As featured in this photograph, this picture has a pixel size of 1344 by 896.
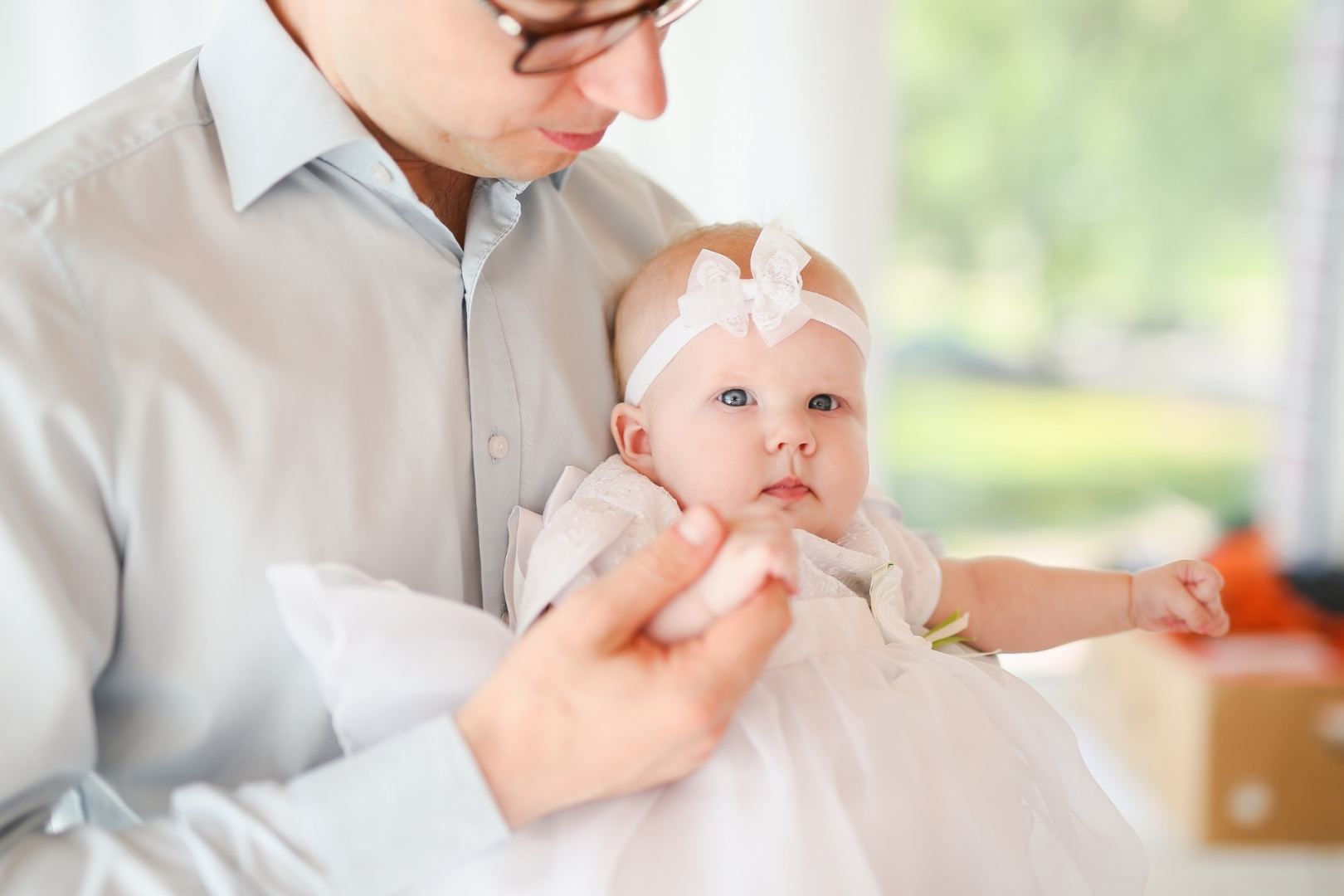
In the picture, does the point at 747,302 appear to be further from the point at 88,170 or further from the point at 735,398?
the point at 88,170

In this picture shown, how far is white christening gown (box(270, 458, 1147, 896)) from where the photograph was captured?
908 mm

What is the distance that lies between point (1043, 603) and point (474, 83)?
102 centimetres

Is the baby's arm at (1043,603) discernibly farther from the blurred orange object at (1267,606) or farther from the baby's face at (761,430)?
the blurred orange object at (1267,606)

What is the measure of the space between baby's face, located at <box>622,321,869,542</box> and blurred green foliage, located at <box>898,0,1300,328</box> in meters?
3.48

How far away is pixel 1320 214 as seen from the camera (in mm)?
3439

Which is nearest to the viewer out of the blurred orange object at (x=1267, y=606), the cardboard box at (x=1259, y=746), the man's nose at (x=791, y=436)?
the man's nose at (x=791, y=436)

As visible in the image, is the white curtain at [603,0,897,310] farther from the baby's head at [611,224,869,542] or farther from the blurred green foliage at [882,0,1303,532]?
the blurred green foliage at [882,0,1303,532]

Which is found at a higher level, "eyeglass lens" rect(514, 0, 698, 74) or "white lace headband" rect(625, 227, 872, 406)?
"eyeglass lens" rect(514, 0, 698, 74)

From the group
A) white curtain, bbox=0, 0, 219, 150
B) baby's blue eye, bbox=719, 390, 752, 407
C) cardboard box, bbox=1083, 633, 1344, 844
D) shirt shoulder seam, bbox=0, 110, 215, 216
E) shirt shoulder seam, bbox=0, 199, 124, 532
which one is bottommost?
cardboard box, bbox=1083, 633, 1344, 844

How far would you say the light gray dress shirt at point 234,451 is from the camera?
0.85 meters

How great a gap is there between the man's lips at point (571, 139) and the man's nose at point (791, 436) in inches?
15.8

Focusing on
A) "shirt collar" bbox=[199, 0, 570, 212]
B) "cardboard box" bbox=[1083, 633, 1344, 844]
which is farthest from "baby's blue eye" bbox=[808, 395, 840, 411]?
"cardboard box" bbox=[1083, 633, 1344, 844]

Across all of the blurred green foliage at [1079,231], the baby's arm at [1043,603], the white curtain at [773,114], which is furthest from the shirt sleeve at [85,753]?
the blurred green foliage at [1079,231]

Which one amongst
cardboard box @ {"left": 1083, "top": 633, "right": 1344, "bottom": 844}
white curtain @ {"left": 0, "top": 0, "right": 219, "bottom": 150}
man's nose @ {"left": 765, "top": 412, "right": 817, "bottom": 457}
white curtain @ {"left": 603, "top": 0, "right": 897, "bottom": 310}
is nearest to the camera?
man's nose @ {"left": 765, "top": 412, "right": 817, "bottom": 457}
